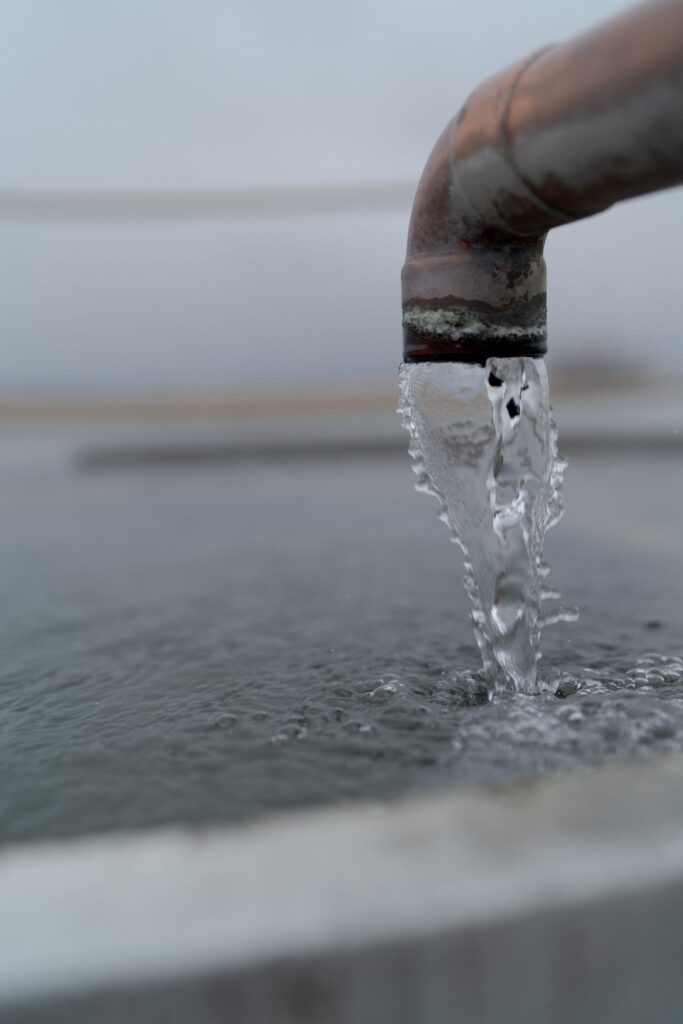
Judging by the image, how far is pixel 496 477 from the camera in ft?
3.43

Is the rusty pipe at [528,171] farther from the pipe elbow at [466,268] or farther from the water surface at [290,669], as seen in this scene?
the water surface at [290,669]

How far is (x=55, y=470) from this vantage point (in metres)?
4.91

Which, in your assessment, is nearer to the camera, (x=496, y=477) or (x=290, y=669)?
(x=496, y=477)

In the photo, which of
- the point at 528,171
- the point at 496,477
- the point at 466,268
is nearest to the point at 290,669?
the point at 496,477

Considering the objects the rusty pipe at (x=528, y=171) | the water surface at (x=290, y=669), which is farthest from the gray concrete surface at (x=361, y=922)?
the rusty pipe at (x=528, y=171)

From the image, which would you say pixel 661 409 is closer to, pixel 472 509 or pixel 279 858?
pixel 472 509

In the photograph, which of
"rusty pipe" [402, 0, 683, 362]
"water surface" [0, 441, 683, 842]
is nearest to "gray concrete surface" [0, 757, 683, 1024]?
"water surface" [0, 441, 683, 842]

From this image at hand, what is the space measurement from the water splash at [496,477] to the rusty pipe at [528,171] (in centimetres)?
5

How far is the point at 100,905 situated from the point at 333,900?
0.40ft

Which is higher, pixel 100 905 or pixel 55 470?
pixel 100 905

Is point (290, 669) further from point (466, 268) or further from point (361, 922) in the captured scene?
point (361, 922)

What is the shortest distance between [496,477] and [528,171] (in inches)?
16.0

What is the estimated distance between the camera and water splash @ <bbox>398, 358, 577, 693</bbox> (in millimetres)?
957

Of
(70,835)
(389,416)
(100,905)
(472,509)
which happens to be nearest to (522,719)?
(472,509)
